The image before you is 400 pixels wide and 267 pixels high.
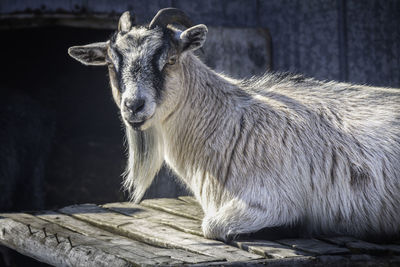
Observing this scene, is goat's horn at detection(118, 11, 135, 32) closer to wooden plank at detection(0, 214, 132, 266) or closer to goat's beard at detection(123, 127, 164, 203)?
goat's beard at detection(123, 127, 164, 203)

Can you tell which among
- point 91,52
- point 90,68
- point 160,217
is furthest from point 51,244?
point 90,68

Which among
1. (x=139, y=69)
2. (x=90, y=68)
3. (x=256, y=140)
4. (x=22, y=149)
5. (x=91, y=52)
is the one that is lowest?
(x=256, y=140)

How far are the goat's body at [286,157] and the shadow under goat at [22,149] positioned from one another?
11.7ft

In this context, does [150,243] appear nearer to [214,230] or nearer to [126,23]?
[214,230]

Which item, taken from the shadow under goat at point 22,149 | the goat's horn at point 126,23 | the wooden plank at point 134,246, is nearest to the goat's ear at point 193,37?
the goat's horn at point 126,23

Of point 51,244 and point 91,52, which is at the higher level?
point 91,52

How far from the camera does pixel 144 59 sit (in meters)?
4.38

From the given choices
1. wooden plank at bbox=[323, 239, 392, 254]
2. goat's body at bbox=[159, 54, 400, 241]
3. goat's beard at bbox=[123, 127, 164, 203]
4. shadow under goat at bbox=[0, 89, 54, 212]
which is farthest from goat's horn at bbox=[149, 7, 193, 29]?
shadow under goat at bbox=[0, 89, 54, 212]

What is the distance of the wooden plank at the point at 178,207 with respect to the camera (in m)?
5.05

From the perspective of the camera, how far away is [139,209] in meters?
5.35

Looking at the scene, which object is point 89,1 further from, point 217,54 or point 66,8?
point 217,54

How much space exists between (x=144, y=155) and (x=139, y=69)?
2.50ft

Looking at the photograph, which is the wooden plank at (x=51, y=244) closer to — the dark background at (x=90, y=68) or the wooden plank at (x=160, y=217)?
the wooden plank at (x=160, y=217)

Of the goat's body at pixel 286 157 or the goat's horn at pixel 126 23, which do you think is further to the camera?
the goat's horn at pixel 126 23
